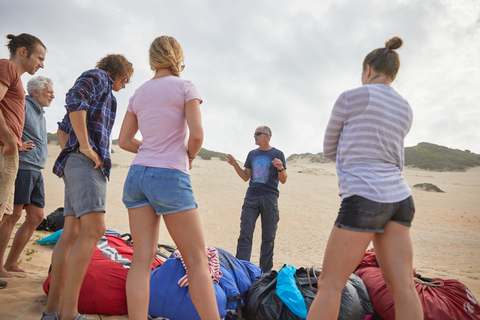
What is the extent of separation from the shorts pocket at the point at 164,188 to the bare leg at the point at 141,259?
0.16m

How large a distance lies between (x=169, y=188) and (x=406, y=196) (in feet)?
5.00

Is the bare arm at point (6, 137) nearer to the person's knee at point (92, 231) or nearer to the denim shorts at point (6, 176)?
the denim shorts at point (6, 176)

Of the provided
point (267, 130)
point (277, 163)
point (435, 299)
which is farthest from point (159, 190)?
point (267, 130)

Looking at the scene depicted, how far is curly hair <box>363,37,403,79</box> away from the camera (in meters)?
2.18

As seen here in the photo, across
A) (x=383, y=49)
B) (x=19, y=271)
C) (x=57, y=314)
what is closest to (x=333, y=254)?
(x=383, y=49)

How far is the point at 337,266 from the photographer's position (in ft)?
6.36

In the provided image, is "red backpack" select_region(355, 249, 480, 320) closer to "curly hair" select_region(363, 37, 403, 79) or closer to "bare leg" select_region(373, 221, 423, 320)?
"bare leg" select_region(373, 221, 423, 320)

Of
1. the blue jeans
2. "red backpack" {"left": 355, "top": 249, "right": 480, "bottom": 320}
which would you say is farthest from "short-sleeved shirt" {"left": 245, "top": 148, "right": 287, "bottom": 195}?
"red backpack" {"left": 355, "top": 249, "right": 480, "bottom": 320}

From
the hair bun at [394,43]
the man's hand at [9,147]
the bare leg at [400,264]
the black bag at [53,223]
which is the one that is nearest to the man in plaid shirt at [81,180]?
the man's hand at [9,147]

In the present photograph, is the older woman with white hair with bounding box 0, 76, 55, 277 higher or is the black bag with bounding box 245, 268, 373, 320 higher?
the older woman with white hair with bounding box 0, 76, 55, 277

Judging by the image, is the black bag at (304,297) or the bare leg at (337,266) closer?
the bare leg at (337,266)

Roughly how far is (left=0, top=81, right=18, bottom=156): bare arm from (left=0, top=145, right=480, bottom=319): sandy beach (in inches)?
57.3

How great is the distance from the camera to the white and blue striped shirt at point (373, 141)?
1.93 m

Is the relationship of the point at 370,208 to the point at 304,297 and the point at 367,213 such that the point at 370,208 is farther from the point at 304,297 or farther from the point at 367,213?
the point at 304,297
